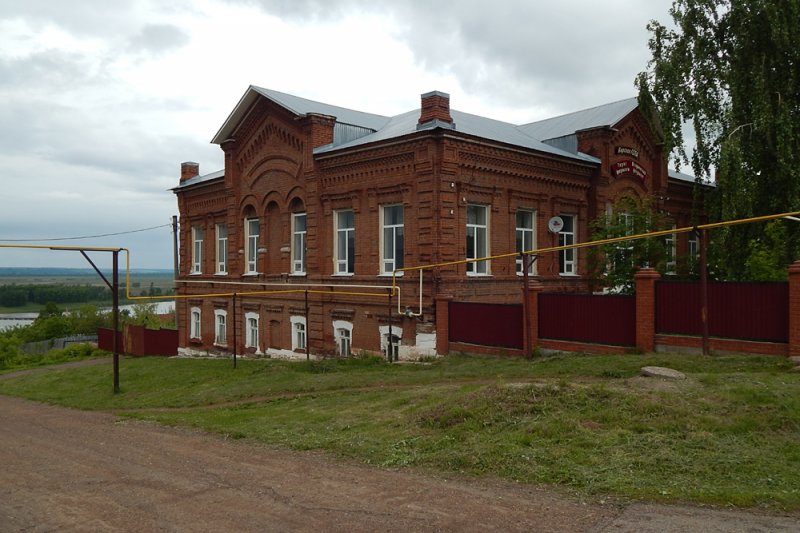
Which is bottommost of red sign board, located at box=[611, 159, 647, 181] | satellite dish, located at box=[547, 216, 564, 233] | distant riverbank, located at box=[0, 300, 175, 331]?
distant riverbank, located at box=[0, 300, 175, 331]

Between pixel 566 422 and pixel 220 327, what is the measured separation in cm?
2282

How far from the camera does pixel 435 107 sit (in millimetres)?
19781

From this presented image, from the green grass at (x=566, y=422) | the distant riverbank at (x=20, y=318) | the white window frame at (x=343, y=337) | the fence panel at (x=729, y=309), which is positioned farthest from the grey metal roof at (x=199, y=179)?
the distant riverbank at (x=20, y=318)

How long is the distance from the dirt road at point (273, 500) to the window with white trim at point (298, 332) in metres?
13.9

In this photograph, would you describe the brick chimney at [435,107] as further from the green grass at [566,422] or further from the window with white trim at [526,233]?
the green grass at [566,422]

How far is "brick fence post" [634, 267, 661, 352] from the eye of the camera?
50.5 ft

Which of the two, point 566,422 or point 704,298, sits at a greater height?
point 704,298

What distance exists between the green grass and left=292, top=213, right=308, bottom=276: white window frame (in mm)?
8813

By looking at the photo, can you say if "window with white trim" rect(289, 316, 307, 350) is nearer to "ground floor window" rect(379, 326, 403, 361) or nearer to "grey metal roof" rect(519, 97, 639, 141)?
"ground floor window" rect(379, 326, 403, 361)

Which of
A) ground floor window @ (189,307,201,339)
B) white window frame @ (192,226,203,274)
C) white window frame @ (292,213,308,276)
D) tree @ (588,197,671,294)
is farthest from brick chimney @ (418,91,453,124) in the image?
ground floor window @ (189,307,201,339)

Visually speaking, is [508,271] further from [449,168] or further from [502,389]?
[502,389]

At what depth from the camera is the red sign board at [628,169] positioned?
24.0 meters

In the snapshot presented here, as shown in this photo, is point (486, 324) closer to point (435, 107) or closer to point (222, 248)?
point (435, 107)

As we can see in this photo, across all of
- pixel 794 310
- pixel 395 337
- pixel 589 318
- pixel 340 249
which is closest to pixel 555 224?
pixel 589 318
